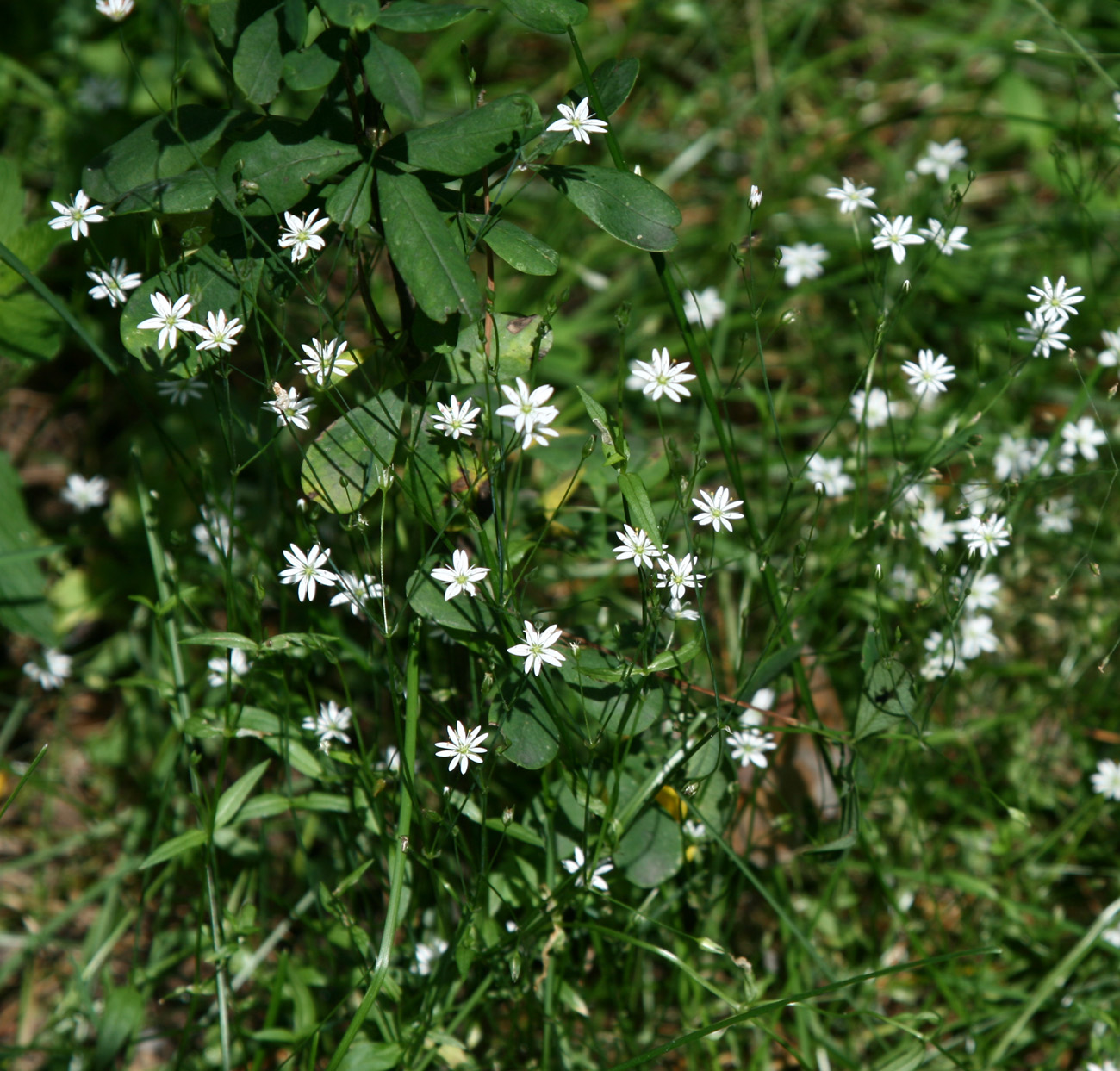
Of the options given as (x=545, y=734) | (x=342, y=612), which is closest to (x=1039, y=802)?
(x=545, y=734)

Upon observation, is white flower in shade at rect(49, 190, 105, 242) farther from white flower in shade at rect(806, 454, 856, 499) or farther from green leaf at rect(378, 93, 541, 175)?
white flower in shade at rect(806, 454, 856, 499)

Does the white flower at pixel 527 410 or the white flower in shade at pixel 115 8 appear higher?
the white flower in shade at pixel 115 8

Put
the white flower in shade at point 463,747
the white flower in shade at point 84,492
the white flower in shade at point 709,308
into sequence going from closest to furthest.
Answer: the white flower in shade at point 463,747 < the white flower in shade at point 84,492 < the white flower in shade at point 709,308

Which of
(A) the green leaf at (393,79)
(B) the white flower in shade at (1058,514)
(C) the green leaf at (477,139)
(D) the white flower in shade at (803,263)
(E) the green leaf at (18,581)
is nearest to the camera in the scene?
(A) the green leaf at (393,79)

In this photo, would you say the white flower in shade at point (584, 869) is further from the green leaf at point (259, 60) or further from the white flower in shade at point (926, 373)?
the green leaf at point (259, 60)

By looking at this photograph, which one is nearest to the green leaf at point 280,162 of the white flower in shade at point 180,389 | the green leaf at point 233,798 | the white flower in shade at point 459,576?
the white flower in shade at point 180,389

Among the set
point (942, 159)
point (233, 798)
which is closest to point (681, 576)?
point (233, 798)

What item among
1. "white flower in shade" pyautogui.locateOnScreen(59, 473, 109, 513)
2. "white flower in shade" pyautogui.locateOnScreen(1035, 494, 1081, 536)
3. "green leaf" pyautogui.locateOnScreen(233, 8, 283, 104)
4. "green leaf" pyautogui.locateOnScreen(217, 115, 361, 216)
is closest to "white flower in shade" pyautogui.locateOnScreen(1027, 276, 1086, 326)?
"white flower in shade" pyautogui.locateOnScreen(1035, 494, 1081, 536)
